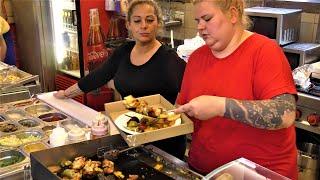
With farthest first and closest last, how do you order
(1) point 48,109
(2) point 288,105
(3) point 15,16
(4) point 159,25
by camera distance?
(3) point 15,16 < (1) point 48,109 < (4) point 159,25 < (2) point 288,105

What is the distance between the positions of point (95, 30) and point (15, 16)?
164 cm

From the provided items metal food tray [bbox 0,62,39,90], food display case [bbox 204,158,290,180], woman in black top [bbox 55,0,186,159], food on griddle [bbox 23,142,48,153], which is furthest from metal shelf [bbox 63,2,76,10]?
food display case [bbox 204,158,290,180]

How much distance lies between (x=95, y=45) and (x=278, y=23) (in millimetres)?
2584

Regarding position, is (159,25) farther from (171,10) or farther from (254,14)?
(171,10)

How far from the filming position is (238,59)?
168 cm

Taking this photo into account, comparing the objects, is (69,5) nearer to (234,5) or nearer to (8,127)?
(8,127)

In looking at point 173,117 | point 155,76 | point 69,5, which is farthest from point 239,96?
point 69,5

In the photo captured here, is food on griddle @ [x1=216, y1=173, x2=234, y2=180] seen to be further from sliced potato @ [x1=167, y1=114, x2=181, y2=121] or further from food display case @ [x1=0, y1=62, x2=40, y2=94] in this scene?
food display case @ [x1=0, y1=62, x2=40, y2=94]

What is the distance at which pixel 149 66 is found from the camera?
93.3 inches

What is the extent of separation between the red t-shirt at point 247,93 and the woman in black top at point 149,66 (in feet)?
1.72

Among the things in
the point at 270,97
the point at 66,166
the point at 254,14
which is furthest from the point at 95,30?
the point at 270,97

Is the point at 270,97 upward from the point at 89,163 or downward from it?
upward

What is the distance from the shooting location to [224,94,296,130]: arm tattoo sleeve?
1.47 m

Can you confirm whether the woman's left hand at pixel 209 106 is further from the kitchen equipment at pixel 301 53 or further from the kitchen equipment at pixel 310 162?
the kitchen equipment at pixel 301 53
